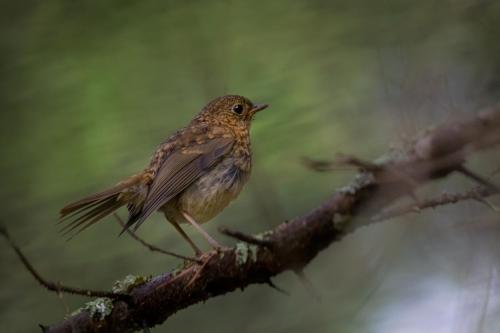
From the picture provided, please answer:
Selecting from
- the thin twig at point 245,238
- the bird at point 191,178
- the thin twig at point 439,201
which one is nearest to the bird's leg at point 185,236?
the bird at point 191,178

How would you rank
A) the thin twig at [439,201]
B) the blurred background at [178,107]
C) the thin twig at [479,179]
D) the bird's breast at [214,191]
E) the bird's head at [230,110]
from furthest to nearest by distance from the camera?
the bird's head at [230,110]
the bird's breast at [214,191]
the blurred background at [178,107]
the thin twig at [439,201]
the thin twig at [479,179]

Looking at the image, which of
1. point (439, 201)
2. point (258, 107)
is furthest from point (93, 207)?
point (439, 201)

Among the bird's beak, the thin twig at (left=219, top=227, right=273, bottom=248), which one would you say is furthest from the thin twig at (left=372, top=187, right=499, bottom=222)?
the bird's beak

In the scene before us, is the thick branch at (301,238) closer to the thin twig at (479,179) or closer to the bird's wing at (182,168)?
the thin twig at (479,179)

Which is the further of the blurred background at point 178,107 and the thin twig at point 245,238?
the blurred background at point 178,107

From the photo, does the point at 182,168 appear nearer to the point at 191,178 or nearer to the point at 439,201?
the point at 191,178

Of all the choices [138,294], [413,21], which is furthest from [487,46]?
[138,294]

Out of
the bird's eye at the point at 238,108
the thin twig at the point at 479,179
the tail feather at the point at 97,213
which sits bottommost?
the thin twig at the point at 479,179

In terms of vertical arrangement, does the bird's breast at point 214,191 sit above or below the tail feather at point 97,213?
below
